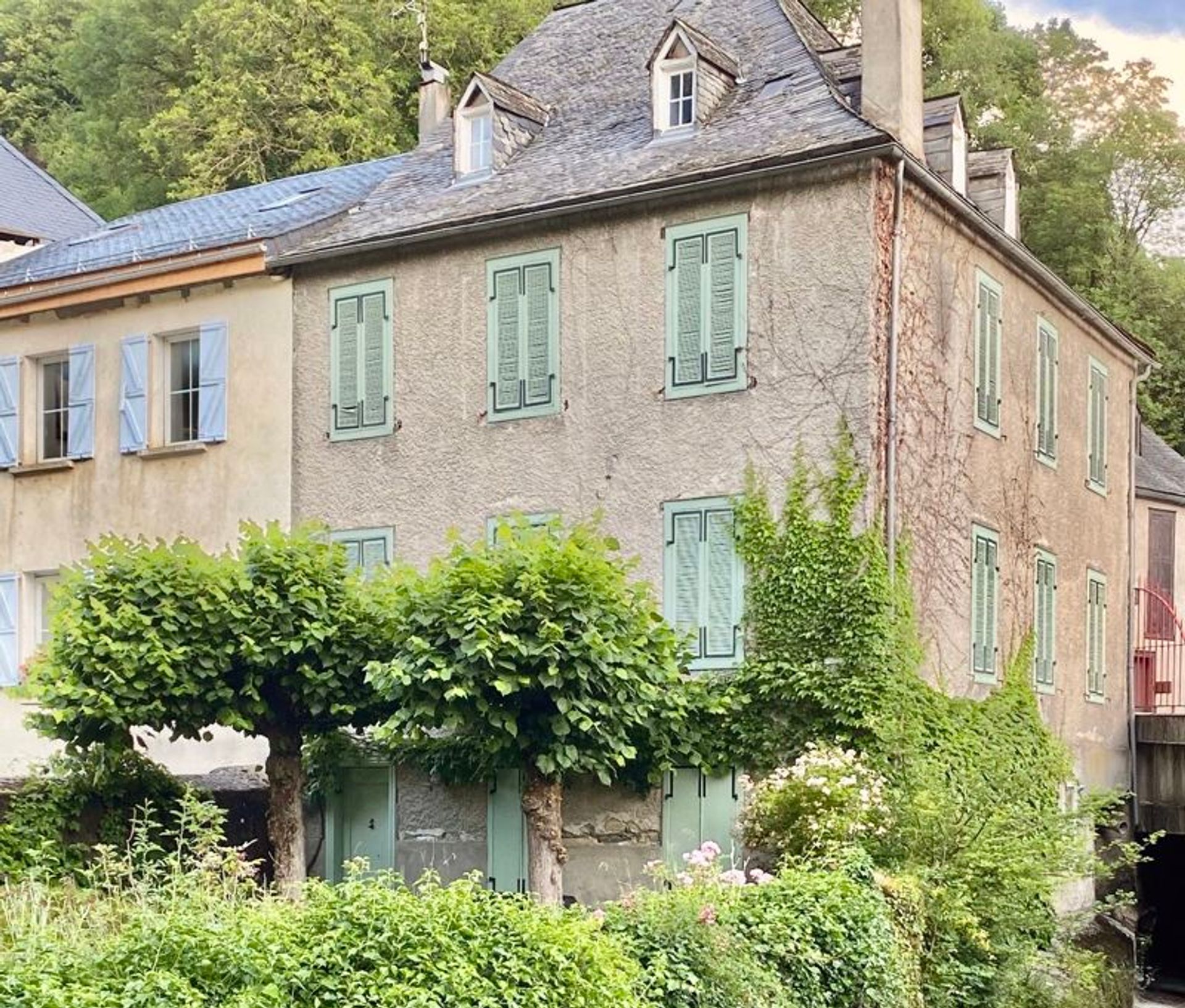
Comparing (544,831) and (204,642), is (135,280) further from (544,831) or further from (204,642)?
(544,831)

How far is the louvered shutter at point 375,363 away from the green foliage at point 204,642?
2856mm

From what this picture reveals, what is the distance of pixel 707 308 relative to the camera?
17.3m

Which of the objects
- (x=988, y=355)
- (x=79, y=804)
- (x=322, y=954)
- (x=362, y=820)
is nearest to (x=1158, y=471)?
(x=988, y=355)

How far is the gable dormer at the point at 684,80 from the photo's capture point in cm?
1825

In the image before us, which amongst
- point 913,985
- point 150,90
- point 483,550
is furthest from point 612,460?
point 150,90

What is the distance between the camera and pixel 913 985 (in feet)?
45.9

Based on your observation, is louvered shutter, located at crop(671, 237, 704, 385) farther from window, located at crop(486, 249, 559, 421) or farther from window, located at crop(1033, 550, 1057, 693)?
window, located at crop(1033, 550, 1057, 693)

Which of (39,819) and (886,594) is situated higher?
(886,594)

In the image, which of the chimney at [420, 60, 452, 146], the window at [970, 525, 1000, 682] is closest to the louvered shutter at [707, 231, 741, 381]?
the window at [970, 525, 1000, 682]

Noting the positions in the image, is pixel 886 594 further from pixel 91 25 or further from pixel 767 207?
pixel 91 25

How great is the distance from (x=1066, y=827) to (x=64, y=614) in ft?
28.6

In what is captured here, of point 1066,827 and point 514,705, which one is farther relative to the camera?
point 1066,827

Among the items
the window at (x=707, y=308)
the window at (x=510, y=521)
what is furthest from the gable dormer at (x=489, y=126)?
the window at (x=510, y=521)

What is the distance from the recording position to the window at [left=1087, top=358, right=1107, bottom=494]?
2223cm
